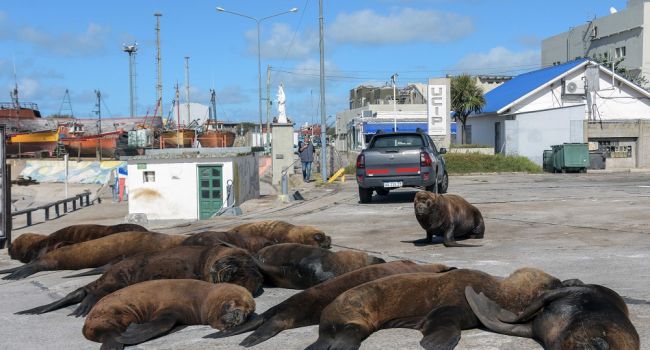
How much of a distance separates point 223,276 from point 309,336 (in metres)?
1.52

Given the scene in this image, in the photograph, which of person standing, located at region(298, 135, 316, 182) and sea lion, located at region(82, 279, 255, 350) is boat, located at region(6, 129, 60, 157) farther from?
sea lion, located at region(82, 279, 255, 350)

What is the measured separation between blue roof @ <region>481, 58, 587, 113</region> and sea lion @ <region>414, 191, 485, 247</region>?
38189 mm

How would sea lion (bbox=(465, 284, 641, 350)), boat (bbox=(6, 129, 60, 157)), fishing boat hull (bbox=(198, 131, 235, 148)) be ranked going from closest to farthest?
sea lion (bbox=(465, 284, 641, 350))
fishing boat hull (bbox=(198, 131, 235, 148))
boat (bbox=(6, 129, 60, 157))

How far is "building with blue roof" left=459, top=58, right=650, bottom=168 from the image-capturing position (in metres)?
43.5

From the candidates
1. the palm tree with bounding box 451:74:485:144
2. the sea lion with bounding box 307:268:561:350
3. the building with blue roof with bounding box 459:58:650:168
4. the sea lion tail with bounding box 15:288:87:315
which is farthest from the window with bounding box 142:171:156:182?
the palm tree with bounding box 451:74:485:144

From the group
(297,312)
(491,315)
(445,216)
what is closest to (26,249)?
(445,216)

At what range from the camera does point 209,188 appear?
2569 cm

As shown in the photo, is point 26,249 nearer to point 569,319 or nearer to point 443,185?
point 569,319

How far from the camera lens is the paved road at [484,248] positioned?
634 cm

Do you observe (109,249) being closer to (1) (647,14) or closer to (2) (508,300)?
(2) (508,300)

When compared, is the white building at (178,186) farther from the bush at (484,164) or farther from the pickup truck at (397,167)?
the bush at (484,164)

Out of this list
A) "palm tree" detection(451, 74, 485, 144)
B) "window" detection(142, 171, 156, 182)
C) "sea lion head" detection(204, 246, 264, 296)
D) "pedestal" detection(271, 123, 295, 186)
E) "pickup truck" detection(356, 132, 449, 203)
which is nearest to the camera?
"sea lion head" detection(204, 246, 264, 296)

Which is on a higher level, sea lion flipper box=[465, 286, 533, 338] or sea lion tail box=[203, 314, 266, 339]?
sea lion flipper box=[465, 286, 533, 338]

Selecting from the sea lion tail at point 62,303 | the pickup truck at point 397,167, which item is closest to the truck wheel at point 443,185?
the pickup truck at point 397,167
